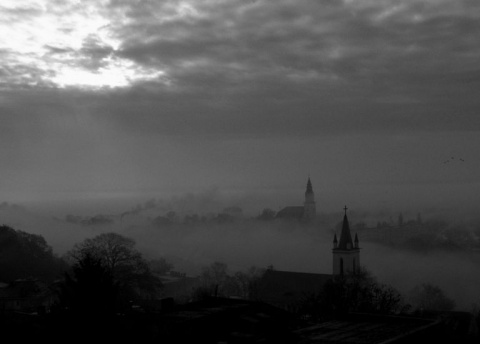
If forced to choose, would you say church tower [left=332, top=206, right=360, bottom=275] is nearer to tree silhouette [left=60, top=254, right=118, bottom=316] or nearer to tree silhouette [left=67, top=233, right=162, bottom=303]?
tree silhouette [left=67, top=233, right=162, bottom=303]

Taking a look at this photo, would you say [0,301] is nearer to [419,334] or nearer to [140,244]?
[419,334]

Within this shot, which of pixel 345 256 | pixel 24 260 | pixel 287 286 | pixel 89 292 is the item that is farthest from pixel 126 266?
pixel 345 256

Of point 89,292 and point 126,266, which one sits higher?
point 126,266

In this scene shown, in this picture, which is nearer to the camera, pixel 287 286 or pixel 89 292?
pixel 89 292

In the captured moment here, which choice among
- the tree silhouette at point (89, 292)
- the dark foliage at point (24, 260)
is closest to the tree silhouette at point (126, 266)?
the dark foliage at point (24, 260)

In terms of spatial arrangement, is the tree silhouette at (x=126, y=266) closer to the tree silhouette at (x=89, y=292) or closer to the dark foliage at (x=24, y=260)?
the dark foliage at (x=24, y=260)

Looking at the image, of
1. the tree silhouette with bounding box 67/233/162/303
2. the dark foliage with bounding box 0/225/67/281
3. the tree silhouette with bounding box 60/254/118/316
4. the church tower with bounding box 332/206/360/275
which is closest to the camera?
the tree silhouette with bounding box 60/254/118/316

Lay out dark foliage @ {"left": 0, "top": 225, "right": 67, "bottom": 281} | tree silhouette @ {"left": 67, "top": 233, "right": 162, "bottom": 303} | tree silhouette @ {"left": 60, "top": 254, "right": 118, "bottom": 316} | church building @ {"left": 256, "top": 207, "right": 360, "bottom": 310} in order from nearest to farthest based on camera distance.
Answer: tree silhouette @ {"left": 60, "top": 254, "right": 118, "bottom": 316}, tree silhouette @ {"left": 67, "top": 233, "right": 162, "bottom": 303}, church building @ {"left": 256, "top": 207, "right": 360, "bottom": 310}, dark foliage @ {"left": 0, "top": 225, "right": 67, "bottom": 281}

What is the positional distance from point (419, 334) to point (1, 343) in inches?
847

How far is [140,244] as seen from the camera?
139 metres

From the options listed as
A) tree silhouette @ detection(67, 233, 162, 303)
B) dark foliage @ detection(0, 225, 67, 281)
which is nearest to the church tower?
tree silhouette @ detection(67, 233, 162, 303)

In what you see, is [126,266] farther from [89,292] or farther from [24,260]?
[89,292]

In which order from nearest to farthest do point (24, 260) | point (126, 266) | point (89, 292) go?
1. point (89, 292)
2. point (126, 266)
3. point (24, 260)

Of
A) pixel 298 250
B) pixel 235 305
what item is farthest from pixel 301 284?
pixel 298 250
